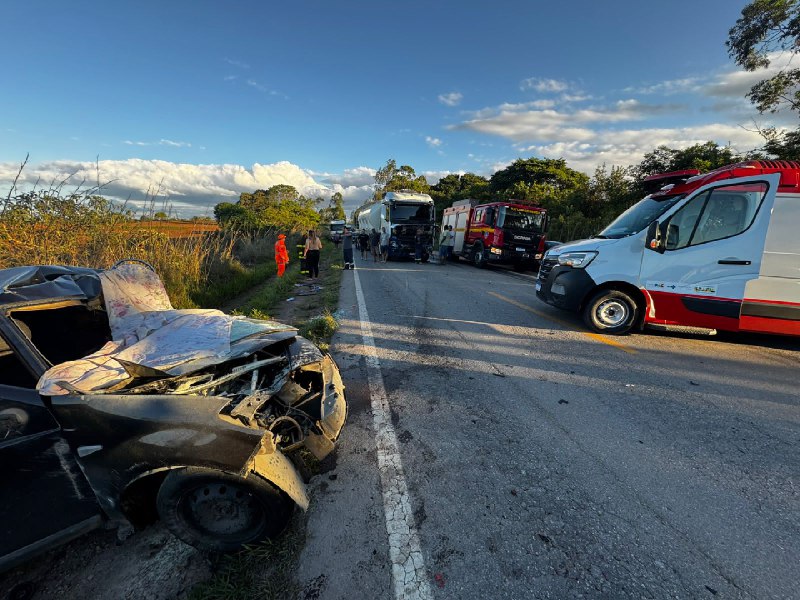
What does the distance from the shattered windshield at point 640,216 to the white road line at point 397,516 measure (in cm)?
471

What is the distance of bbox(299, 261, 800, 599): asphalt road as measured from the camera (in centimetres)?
184

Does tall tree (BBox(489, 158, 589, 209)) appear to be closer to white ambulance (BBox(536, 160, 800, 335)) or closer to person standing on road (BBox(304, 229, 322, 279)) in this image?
person standing on road (BBox(304, 229, 322, 279))

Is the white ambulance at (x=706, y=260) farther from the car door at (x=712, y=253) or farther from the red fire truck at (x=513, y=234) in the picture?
the red fire truck at (x=513, y=234)

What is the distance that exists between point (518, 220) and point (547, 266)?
889 centimetres

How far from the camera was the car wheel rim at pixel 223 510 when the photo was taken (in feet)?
6.34

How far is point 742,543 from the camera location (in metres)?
2.01

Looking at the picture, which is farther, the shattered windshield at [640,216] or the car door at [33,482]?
the shattered windshield at [640,216]

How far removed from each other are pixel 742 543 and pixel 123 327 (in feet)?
13.6

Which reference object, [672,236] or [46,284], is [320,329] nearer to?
[46,284]

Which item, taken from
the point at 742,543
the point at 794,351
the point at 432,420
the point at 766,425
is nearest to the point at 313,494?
the point at 432,420

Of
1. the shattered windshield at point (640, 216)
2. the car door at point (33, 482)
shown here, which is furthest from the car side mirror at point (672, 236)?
the car door at point (33, 482)

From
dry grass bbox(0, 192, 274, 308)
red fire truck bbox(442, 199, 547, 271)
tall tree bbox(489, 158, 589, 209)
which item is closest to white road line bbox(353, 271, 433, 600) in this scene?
dry grass bbox(0, 192, 274, 308)

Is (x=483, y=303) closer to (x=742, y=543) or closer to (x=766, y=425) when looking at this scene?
(x=766, y=425)

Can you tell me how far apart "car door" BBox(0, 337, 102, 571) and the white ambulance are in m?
6.03
